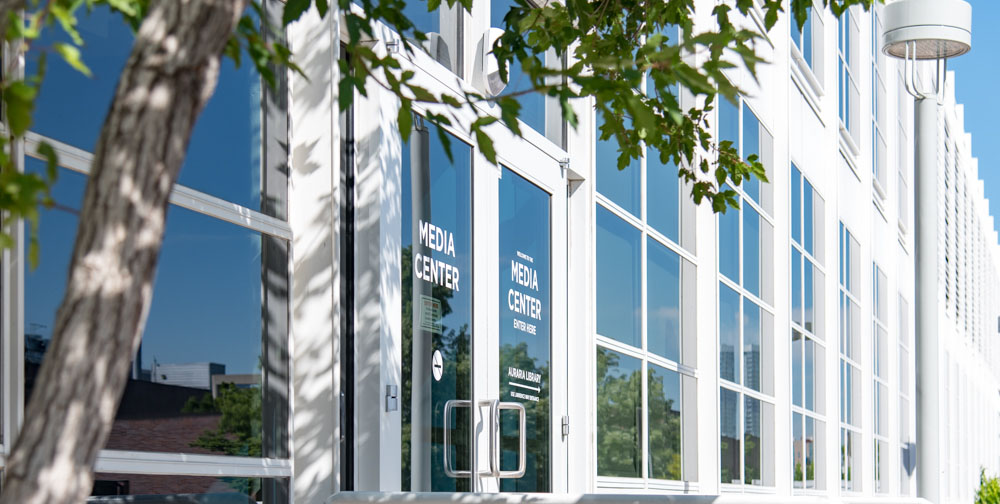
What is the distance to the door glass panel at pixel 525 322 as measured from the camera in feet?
18.8

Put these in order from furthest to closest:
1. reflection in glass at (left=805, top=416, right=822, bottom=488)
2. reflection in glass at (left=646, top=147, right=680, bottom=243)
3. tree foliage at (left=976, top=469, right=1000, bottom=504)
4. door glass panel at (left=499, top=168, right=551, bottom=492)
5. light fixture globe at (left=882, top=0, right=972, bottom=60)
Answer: tree foliage at (left=976, top=469, right=1000, bottom=504)
reflection in glass at (left=805, top=416, right=822, bottom=488)
light fixture globe at (left=882, top=0, right=972, bottom=60)
reflection in glass at (left=646, top=147, right=680, bottom=243)
door glass panel at (left=499, top=168, right=551, bottom=492)

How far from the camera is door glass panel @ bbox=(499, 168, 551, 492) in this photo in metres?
5.74

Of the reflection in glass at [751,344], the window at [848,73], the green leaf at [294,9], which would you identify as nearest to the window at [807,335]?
the reflection in glass at [751,344]

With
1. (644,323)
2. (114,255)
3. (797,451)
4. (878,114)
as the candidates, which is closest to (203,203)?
(114,255)

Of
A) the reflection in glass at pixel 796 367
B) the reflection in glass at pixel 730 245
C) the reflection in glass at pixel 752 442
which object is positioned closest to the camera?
the reflection in glass at pixel 730 245

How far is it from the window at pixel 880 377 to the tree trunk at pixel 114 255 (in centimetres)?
1604

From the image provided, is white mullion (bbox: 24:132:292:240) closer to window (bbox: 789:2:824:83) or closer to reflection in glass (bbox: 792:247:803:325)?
reflection in glass (bbox: 792:247:803:325)

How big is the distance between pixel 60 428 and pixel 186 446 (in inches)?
92.4

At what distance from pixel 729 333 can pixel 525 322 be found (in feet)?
12.1

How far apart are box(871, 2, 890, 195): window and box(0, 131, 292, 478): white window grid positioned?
1351 cm

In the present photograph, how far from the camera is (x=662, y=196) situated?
8.20 metres

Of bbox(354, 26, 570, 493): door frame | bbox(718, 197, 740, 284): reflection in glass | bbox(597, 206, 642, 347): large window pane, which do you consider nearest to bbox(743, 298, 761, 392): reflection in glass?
bbox(718, 197, 740, 284): reflection in glass

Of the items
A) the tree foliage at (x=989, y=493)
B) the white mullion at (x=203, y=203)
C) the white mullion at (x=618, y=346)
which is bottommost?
the tree foliage at (x=989, y=493)

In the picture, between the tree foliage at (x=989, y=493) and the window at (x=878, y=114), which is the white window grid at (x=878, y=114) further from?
the tree foliage at (x=989, y=493)
